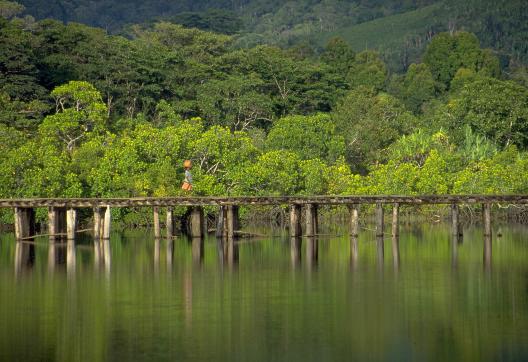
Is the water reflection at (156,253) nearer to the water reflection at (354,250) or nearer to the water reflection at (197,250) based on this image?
the water reflection at (197,250)

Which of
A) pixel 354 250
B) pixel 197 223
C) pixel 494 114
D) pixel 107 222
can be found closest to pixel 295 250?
pixel 354 250

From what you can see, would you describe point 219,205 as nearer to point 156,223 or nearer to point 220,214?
point 220,214

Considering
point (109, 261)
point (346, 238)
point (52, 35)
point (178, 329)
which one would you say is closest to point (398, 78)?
point (52, 35)

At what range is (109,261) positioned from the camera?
39625mm

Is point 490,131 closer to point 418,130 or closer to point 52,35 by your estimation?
point 418,130

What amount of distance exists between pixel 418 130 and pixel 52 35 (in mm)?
22148

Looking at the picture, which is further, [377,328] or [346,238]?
[346,238]

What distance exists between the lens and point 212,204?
45156 millimetres

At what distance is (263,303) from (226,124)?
138 feet

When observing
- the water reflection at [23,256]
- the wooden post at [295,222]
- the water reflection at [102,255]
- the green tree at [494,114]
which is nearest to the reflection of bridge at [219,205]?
the wooden post at [295,222]

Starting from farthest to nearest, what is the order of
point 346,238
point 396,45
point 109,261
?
1. point 396,45
2. point 346,238
3. point 109,261

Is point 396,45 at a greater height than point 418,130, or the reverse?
point 396,45

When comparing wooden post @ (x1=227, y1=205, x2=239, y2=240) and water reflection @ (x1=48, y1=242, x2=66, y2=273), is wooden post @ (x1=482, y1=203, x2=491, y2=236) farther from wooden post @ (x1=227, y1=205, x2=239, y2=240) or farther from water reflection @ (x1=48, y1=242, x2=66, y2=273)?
water reflection @ (x1=48, y1=242, x2=66, y2=273)

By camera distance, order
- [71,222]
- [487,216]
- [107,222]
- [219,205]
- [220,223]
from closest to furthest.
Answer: [71,222], [107,222], [487,216], [219,205], [220,223]
